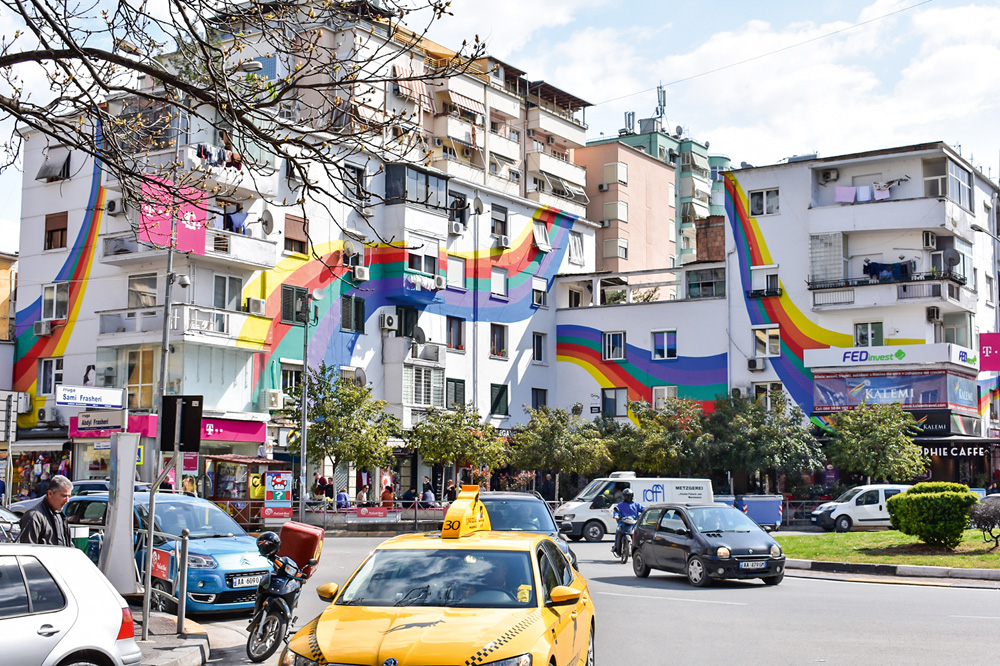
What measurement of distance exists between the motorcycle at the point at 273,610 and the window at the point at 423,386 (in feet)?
122

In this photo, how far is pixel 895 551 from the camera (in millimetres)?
24234

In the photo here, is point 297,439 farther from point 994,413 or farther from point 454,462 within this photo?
point 994,413

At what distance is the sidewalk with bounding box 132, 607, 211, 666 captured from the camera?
1133 centimetres

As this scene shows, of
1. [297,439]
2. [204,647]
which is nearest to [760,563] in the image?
[204,647]

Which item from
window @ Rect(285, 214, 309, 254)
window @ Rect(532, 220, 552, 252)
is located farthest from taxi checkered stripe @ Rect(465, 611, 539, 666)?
window @ Rect(532, 220, 552, 252)

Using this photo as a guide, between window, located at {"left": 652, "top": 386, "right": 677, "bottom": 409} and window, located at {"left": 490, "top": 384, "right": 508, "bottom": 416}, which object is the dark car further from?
window, located at {"left": 652, "top": 386, "right": 677, "bottom": 409}

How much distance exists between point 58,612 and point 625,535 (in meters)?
18.3

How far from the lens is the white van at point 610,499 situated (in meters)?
35.5

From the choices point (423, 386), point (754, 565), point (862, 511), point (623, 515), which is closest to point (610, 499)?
point (862, 511)

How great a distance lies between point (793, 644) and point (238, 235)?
1360 inches

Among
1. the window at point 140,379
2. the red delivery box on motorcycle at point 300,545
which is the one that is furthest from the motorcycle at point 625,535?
the window at point 140,379

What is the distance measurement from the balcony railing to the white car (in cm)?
4603

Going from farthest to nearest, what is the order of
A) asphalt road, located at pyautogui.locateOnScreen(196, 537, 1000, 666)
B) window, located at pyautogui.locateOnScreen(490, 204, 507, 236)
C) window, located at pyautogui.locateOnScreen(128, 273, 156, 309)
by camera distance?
window, located at pyautogui.locateOnScreen(490, 204, 507, 236) → window, located at pyautogui.locateOnScreen(128, 273, 156, 309) → asphalt road, located at pyautogui.locateOnScreen(196, 537, 1000, 666)

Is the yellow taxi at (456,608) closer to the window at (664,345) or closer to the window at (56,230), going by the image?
the window at (56,230)
